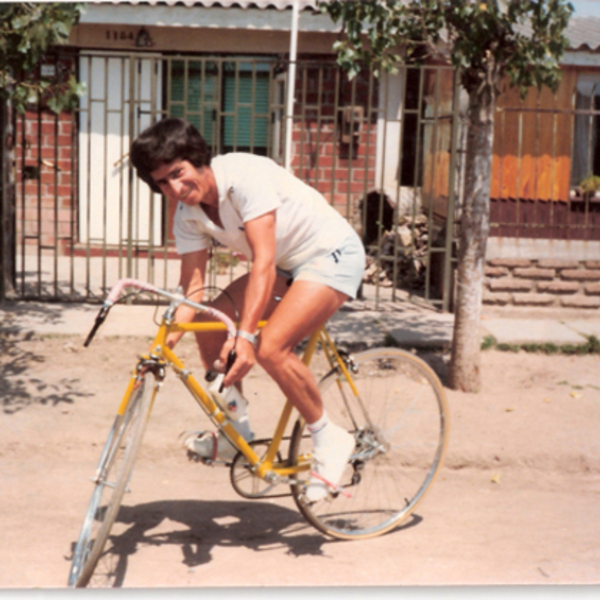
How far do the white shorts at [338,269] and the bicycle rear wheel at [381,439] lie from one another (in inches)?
14.0

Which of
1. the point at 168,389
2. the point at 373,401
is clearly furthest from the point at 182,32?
the point at 373,401

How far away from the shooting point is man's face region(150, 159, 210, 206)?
3350mm

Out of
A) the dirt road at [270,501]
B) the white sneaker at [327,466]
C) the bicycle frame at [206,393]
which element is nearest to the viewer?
the bicycle frame at [206,393]

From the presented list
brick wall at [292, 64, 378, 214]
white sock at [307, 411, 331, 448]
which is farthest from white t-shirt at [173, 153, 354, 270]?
brick wall at [292, 64, 378, 214]

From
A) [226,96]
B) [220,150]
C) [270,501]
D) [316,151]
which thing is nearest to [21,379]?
[270,501]

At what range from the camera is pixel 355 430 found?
12.9 ft

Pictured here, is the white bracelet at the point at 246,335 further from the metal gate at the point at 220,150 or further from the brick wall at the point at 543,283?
the metal gate at the point at 220,150

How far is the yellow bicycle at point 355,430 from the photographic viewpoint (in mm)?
3305

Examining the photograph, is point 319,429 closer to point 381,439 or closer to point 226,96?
point 381,439

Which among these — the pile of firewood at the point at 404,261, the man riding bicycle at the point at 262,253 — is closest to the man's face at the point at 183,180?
the man riding bicycle at the point at 262,253

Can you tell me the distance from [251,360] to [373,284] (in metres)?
6.25

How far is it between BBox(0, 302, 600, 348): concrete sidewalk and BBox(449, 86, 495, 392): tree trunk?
900 mm

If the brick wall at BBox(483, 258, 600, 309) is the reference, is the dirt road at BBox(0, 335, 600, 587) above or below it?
below

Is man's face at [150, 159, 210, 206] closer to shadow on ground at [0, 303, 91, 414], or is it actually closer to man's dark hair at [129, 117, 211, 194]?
man's dark hair at [129, 117, 211, 194]
